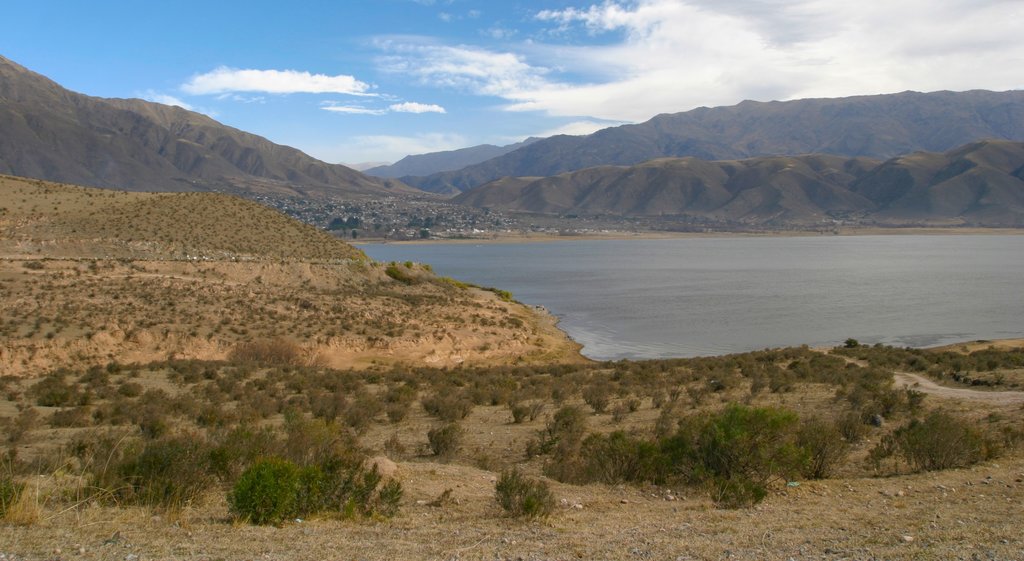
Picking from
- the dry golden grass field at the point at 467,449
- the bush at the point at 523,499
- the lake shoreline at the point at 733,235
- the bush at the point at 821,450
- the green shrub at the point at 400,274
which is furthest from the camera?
the lake shoreline at the point at 733,235

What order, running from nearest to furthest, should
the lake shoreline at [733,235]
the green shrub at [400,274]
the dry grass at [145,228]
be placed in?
the dry grass at [145,228] → the green shrub at [400,274] → the lake shoreline at [733,235]

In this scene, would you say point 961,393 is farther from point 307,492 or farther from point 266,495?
point 266,495

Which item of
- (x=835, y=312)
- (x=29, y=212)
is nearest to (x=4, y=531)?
(x=29, y=212)

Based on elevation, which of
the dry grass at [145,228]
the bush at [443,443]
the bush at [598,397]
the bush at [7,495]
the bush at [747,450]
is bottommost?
the bush at [598,397]

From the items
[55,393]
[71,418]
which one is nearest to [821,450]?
[71,418]

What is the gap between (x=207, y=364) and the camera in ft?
72.9

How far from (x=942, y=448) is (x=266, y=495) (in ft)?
28.0

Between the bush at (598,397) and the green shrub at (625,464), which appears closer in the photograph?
the green shrub at (625,464)

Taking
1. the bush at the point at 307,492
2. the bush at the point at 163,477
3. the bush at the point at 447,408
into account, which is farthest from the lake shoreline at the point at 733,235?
the bush at the point at 307,492

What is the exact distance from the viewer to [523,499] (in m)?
7.65

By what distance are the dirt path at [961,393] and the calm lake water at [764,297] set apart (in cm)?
1857

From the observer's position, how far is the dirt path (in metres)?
15.1

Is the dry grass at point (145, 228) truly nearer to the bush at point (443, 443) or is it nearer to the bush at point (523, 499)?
the bush at point (443, 443)

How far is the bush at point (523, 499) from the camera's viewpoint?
24.6ft
